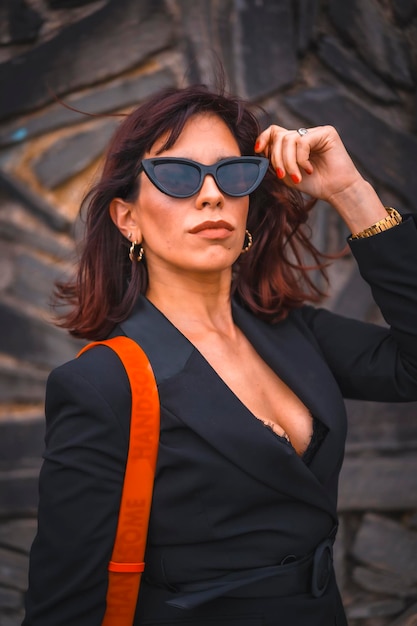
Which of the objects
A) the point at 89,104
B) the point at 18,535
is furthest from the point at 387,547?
the point at 89,104

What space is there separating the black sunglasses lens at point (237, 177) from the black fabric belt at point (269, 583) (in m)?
0.75

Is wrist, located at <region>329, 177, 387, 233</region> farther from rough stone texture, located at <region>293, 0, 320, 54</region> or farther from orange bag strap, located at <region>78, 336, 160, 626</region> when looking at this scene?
rough stone texture, located at <region>293, 0, 320, 54</region>

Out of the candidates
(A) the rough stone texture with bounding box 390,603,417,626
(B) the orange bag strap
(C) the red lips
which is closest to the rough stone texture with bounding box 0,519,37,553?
(A) the rough stone texture with bounding box 390,603,417,626

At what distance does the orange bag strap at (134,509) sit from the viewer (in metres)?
1.37

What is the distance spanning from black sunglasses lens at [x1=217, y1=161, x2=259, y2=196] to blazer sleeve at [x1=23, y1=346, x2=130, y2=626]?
1.56 ft

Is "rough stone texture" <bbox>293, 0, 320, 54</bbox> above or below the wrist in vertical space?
below

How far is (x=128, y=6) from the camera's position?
2844 millimetres

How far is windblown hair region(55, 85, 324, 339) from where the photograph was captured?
164 cm

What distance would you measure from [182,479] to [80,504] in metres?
0.19

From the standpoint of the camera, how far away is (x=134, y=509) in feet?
4.50

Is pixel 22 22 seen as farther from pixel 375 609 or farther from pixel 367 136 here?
pixel 375 609

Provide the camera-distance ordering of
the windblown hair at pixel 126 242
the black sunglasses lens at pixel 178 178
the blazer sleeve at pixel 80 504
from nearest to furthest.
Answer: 1. the blazer sleeve at pixel 80 504
2. the black sunglasses lens at pixel 178 178
3. the windblown hair at pixel 126 242

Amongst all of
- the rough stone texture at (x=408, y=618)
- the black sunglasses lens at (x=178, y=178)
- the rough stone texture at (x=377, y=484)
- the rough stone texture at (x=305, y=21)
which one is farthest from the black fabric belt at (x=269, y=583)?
the rough stone texture at (x=305, y=21)

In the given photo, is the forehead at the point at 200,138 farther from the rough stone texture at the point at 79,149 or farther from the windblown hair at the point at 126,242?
the rough stone texture at the point at 79,149
